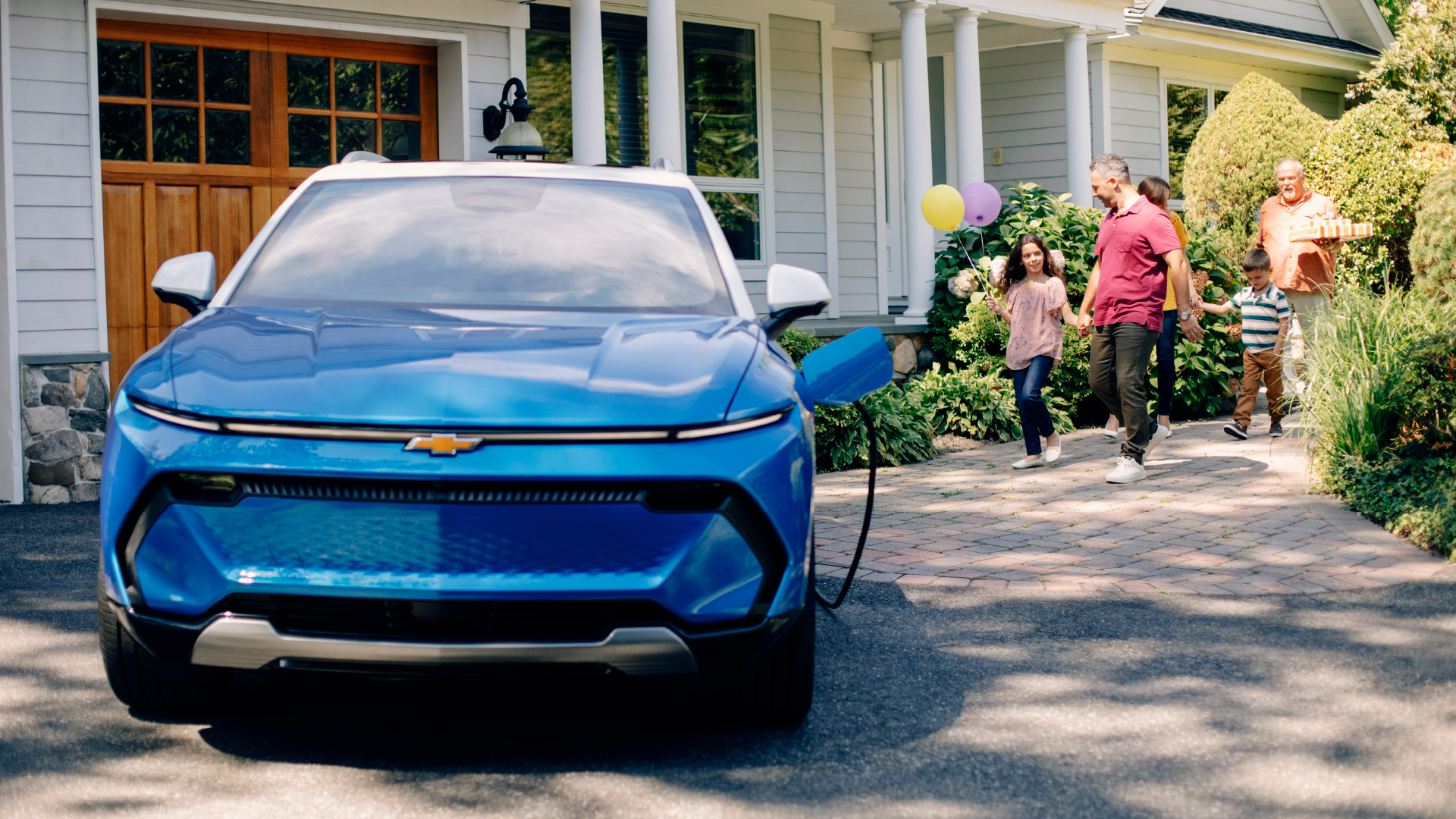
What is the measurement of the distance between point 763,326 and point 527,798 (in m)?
1.62

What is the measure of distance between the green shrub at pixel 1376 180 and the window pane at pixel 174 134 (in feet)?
30.2

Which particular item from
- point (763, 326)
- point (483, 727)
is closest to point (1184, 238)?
point (763, 326)

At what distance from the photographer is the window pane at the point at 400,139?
1053cm

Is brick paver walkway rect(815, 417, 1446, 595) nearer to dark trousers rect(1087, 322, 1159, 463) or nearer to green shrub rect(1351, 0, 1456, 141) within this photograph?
dark trousers rect(1087, 322, 1159, 463)

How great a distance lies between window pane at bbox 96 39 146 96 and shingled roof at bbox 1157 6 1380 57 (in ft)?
39.1

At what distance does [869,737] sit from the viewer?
3828mm

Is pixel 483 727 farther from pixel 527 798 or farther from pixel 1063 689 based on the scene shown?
pixel 1063 689

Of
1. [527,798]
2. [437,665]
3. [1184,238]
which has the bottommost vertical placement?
[527,798]

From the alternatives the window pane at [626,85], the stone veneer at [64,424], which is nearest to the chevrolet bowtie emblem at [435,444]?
the stone veneer at [64,424]

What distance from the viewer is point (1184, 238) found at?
11320 mm

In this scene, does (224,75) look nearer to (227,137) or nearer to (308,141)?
(227,137)

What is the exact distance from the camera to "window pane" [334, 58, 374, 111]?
33.4 feet

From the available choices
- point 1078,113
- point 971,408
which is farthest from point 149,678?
point 1078,113

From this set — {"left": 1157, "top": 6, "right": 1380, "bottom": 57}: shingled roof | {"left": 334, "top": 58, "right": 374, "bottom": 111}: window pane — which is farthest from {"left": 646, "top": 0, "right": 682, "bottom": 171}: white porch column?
{"left": 1157, "top": 6, "right": 1380, "bottom": 57}: shingled roof
